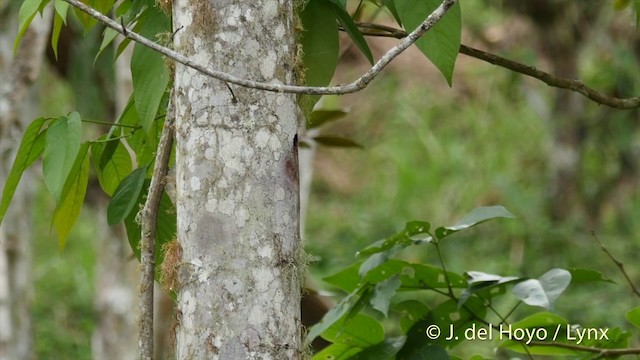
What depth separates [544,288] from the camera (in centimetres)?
134

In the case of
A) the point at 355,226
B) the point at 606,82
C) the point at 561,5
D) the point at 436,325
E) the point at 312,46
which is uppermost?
the point at 561,5

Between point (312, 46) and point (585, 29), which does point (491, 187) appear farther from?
point (312, 46)

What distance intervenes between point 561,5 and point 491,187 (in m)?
1.66

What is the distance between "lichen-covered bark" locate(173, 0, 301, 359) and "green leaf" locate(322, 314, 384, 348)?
1.27 feet

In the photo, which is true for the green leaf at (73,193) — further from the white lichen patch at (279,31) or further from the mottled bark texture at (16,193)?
the mottled bark texture at (16,193)

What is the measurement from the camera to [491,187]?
6.18 meters

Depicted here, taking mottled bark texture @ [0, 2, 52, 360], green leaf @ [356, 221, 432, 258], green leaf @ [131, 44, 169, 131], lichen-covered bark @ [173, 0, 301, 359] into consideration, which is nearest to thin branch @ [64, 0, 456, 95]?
lichen-covered bark @ [173, 0, 301, 359]

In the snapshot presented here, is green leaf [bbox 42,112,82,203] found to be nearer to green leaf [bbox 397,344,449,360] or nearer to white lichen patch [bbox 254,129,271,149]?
white lichen patch [bbox 254,129,271,149]

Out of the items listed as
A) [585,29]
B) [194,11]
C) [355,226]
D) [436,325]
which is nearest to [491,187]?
[355,226]

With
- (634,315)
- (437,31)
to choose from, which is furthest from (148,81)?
(634,315)

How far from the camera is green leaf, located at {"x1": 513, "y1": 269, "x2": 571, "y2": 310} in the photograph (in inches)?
51.6

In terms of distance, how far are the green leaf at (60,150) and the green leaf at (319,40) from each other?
0.30 meters

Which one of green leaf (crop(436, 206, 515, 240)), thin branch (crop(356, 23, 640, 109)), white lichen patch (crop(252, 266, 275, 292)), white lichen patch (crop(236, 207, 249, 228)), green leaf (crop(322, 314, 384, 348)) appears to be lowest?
white lichen patch (crop(252, 266, 275, 292))

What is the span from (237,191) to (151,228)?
187 mm
